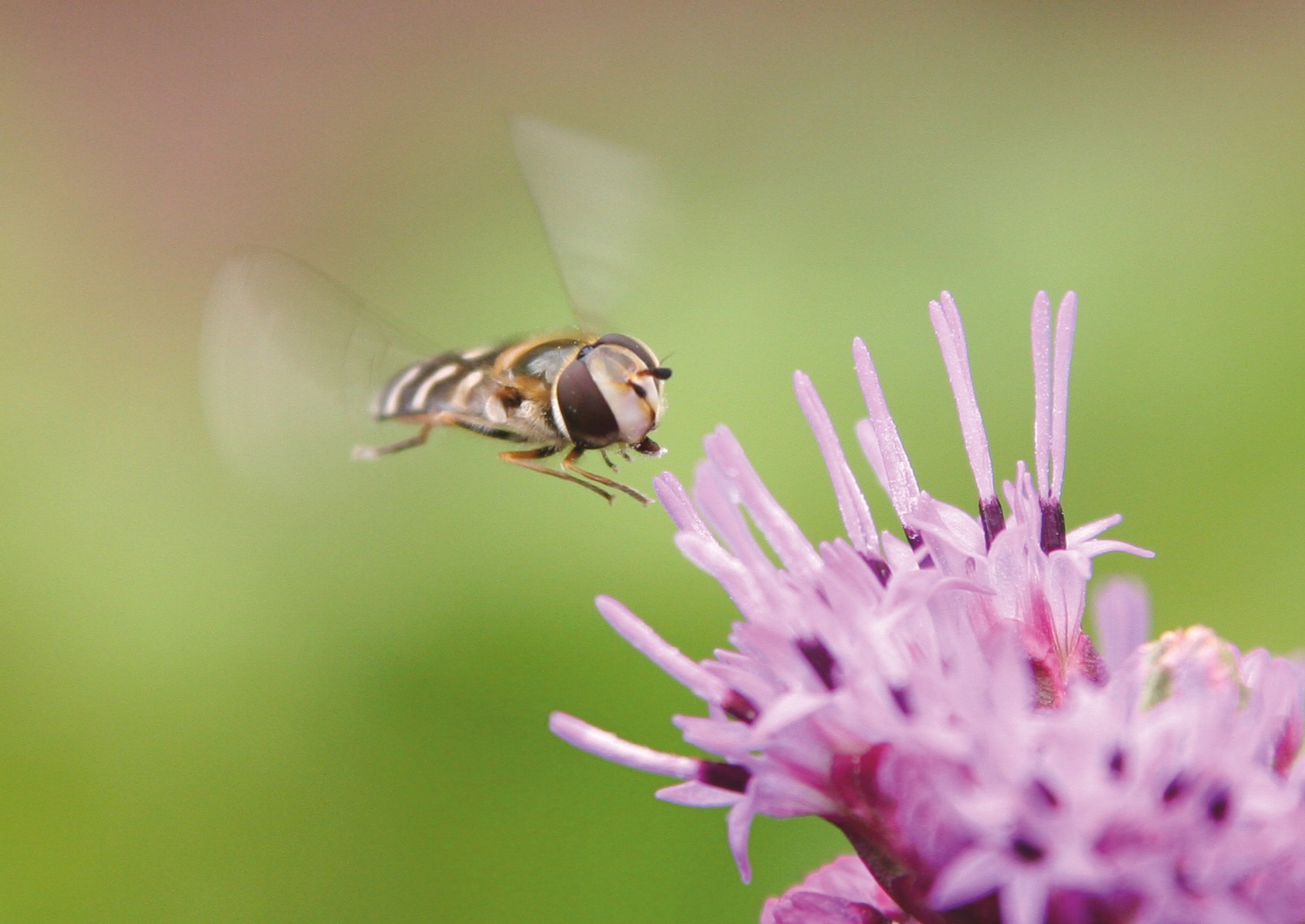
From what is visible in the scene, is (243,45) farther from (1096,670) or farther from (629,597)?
(1096,670)

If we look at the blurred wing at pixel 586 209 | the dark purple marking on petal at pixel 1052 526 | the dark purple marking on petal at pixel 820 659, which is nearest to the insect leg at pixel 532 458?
the blurred wing at pixel 586 209

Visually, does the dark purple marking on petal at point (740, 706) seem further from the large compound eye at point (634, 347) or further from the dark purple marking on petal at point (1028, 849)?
the large compound eye at point (634, 347)

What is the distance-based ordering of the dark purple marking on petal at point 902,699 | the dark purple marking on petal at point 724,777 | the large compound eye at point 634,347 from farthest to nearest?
the large compound eye at point 634,347
the dark purple marking on petal at point 724,777
the dark purple marking on petal at point 902,699

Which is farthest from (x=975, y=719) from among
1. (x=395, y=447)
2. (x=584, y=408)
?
(x=395, y=447)

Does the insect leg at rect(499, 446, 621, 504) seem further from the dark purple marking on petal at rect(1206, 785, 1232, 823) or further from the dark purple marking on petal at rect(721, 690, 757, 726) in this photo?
the dark purple marking on petal at rect(1206, 785, 1232, 823)

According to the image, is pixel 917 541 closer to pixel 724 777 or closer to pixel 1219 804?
pixel 724 777
